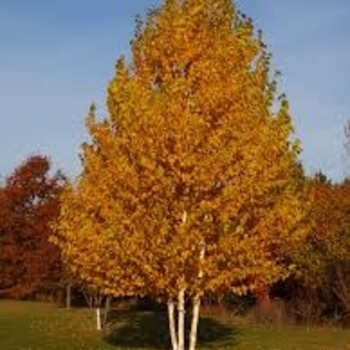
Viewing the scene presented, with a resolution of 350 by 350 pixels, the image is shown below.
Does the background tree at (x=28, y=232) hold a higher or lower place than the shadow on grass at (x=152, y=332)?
higher

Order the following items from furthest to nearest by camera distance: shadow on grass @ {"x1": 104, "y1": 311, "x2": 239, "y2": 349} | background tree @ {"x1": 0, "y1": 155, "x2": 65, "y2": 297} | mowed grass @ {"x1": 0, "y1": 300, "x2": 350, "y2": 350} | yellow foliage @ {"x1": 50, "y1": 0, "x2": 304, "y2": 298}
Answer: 1. background tree @ {"x1": 0, "y1": 155, "x2": 65, "y2": 297}
2. shadow on grass @ {"x1": 104, "y1": 311, "x2": 239, "y2": 349}
3. mowed grass @ {"x1": 0, "y1": 300, "x2": 350, "y2": 350}
4. yellow foliage @ {"x1": 50, "y1": 0, "x2": 304, "y2": 298}

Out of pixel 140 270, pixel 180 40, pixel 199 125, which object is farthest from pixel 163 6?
pixel 140 270

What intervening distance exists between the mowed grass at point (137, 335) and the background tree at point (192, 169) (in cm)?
1453

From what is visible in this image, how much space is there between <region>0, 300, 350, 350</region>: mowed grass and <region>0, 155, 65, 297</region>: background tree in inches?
630

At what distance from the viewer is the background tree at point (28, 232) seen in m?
69.7

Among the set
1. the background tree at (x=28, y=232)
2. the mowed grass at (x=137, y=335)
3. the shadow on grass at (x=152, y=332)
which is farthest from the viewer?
the background tree at (x=28, y=232)

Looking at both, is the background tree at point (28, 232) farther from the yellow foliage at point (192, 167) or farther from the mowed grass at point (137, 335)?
the yellow foliage at point (192, 167)

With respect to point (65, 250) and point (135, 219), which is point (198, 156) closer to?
point (135, 219)

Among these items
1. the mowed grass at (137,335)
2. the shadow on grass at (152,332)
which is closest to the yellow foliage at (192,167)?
the mowed grass at (137,335)

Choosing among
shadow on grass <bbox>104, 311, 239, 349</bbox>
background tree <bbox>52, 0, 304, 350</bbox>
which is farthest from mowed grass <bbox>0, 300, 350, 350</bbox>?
background tree <bbox>52, 0, 304, 350</bbox>

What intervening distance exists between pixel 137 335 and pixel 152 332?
1.19 m

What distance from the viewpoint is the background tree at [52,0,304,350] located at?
59.7 feet

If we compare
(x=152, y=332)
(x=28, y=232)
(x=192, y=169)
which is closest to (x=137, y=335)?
(x=152, y=332)

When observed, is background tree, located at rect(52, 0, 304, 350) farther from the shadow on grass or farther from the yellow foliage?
the shadow on grass
